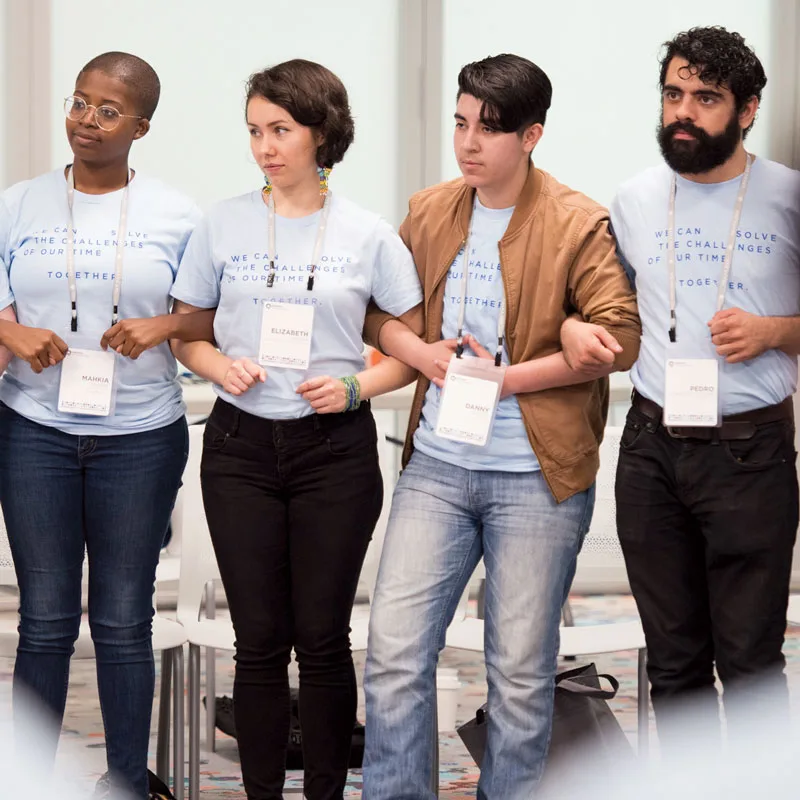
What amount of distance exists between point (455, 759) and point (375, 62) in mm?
3238

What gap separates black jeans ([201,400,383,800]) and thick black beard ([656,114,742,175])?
83 cm

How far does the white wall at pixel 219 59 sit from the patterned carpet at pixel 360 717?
7.20 ft

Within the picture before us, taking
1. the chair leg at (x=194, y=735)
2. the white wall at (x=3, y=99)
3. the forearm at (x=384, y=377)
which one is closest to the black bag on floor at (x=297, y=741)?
the chair leg at (x=194, y=735)

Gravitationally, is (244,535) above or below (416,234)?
below

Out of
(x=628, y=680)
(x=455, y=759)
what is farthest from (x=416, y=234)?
(x=628, y=680)

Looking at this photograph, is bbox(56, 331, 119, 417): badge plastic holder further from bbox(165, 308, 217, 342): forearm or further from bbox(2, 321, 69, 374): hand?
bbox(165, 308, 217, 342): forearm

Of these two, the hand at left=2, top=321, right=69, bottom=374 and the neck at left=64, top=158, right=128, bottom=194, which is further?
the neck at left=64, top=158, right=128, bottom=194

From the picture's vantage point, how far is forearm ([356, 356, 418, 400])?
2.54 meters

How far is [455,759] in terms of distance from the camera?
3.52 meters

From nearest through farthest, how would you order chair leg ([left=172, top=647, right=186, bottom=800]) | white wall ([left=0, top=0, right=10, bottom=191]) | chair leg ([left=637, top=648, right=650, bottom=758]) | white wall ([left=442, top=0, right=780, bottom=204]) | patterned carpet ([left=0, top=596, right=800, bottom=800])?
chair leg ([left=172, top=647, right=186, bottom=800])
chair leg ([left=637, top=648, right=650, bottom=758])
patterned carpet ([left=0, top=596, right=800, bottom=800])
white wall ([left=0, top=0, right=10, bottom=191])
white wall ([left=442, top=0, right=780, bottom=204])

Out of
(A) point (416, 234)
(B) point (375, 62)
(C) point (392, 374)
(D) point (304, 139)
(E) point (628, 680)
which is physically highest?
(B) point (375, 62)

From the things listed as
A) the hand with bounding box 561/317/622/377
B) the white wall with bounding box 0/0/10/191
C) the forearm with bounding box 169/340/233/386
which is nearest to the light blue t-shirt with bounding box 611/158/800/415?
the hand with bounding box 561/317/622/377

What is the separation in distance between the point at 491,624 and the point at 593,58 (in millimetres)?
3827

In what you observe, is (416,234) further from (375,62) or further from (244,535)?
(375,62)
